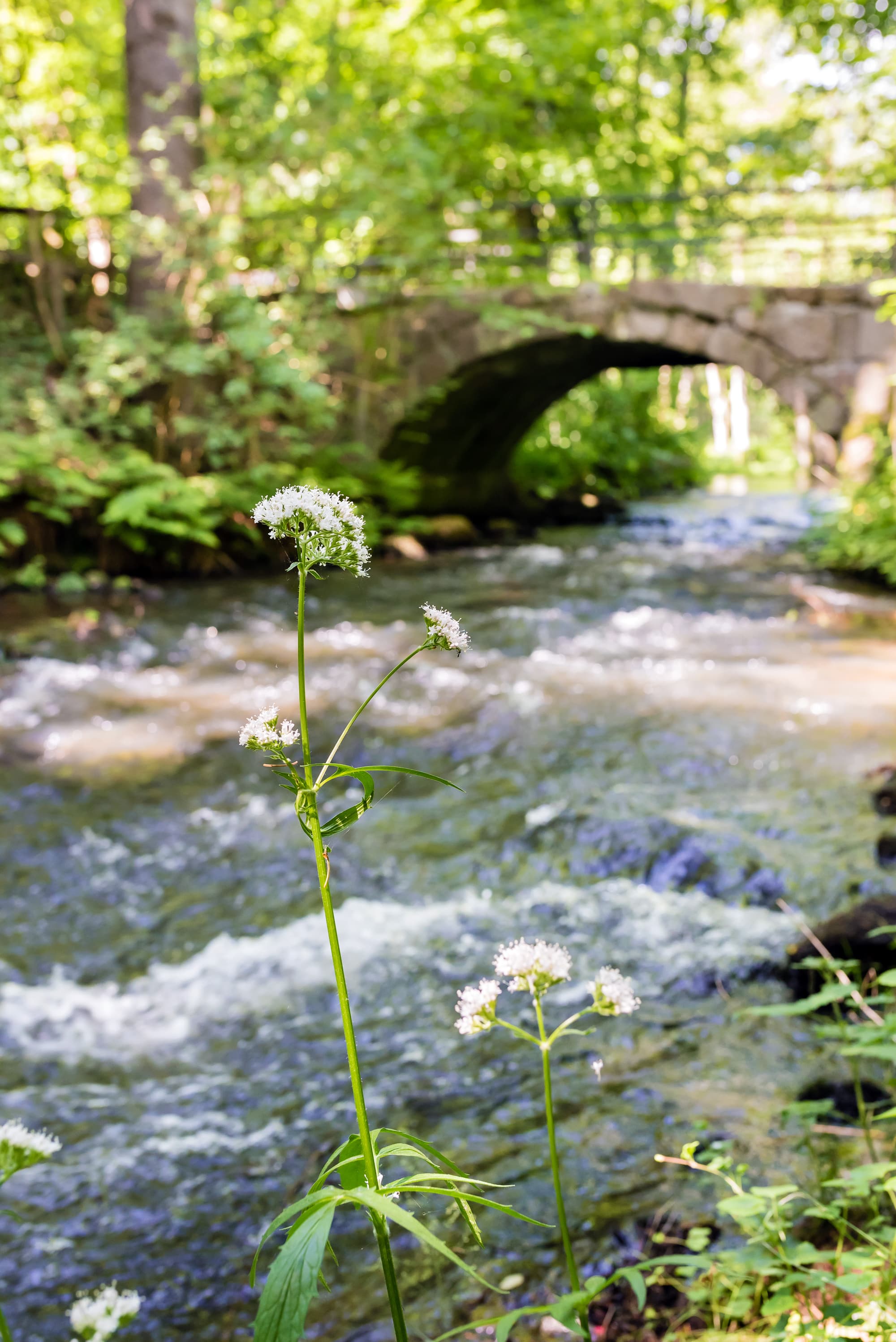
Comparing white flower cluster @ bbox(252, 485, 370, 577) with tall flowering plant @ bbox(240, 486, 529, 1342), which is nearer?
tall flowering plant @ bbox(240, 486, 529, 1342)

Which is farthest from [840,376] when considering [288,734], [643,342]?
[288,734]

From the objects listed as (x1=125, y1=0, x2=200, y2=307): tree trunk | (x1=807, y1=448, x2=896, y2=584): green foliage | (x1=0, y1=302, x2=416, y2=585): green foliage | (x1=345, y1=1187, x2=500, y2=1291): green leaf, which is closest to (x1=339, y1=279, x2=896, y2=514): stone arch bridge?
(x1=807, y1=448, x2=896, y2=584): green foliage

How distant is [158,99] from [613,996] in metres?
10.9

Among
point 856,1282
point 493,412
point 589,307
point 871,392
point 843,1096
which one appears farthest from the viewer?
point 493,412

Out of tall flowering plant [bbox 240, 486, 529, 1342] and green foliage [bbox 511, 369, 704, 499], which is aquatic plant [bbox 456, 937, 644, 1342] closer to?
tall flowering plant [bbox 240, 486, 529, 1342]

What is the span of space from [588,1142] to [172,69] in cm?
1081

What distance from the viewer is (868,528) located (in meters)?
11.0

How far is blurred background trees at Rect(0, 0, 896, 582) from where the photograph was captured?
9.46 metres

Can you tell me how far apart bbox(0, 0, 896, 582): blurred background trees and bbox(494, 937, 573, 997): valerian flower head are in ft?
23.0

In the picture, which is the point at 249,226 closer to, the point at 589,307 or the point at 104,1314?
the point at 589,307

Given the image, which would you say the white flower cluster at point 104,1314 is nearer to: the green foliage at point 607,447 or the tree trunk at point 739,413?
the green foliage at point 607,447

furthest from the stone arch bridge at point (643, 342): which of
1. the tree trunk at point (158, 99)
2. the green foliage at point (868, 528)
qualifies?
the tree trunk at point (158, 99)

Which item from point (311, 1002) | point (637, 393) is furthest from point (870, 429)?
point (637, 393)

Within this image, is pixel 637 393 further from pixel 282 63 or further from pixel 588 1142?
pixel 588 1142
